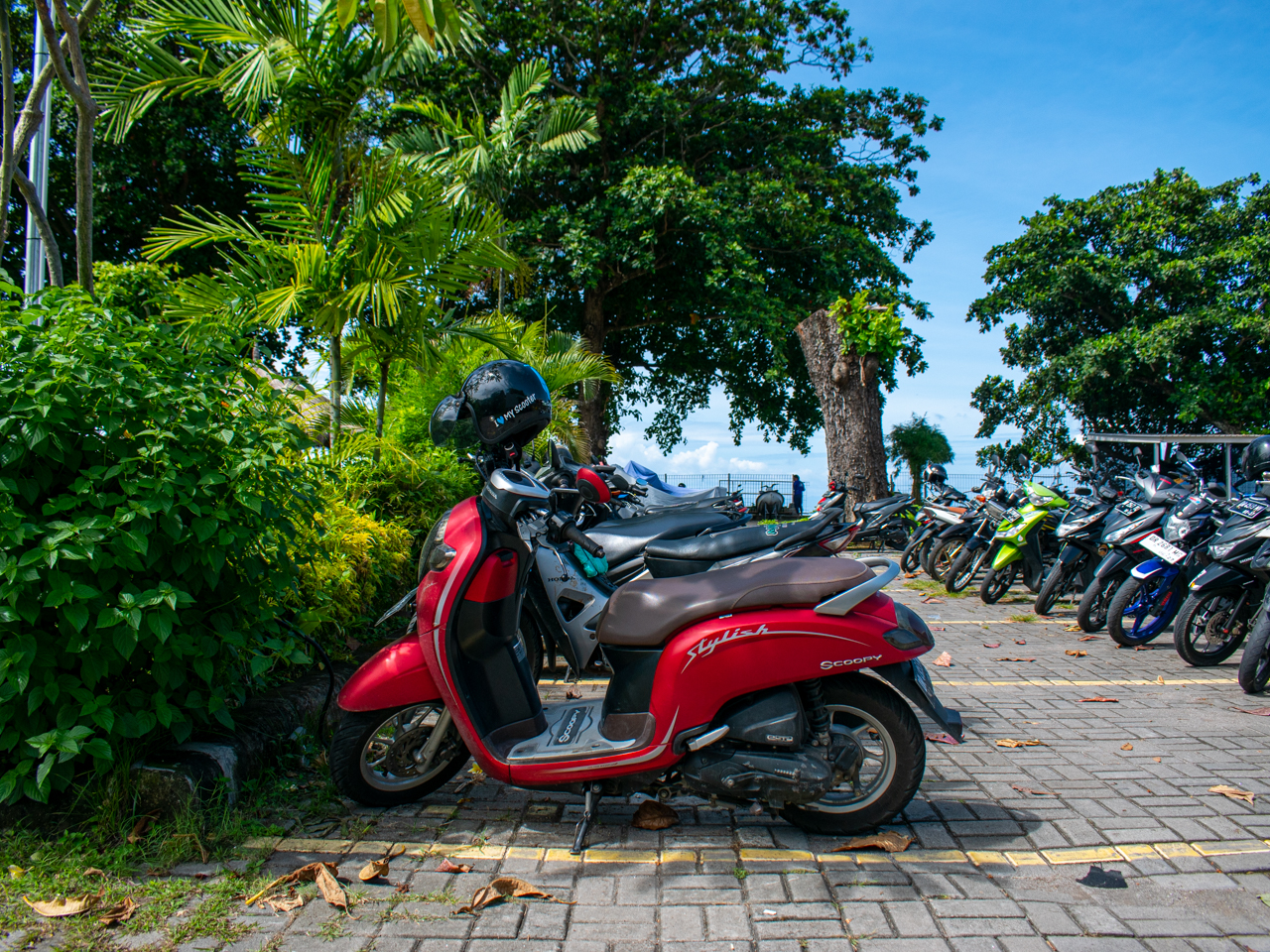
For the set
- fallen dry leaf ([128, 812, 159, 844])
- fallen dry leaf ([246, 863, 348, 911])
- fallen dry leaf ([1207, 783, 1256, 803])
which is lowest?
fallen dry leaf ([1207, 783, 1256, 803])

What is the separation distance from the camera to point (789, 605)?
2973mm

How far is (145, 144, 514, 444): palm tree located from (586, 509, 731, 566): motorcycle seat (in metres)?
2.50

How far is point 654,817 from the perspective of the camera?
3268mm

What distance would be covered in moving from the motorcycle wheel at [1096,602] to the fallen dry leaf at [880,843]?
4873mm

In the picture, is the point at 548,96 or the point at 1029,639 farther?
the point at 548,96

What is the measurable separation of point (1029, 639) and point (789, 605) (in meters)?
5.04

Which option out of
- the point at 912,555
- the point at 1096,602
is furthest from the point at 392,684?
the point at 912,555

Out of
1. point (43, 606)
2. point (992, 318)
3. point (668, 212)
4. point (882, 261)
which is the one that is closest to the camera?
point (43, 606)

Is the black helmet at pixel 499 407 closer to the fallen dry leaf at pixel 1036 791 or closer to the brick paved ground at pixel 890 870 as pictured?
the brick paved ground at pixel 890 870

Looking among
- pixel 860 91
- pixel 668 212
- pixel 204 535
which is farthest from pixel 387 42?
pixel 860 91

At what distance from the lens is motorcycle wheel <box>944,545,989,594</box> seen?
950cm

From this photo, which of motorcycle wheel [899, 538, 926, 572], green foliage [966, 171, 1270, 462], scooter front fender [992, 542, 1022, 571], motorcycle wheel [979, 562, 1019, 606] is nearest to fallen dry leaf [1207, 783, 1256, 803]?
scooter front fender [992, 542, 1022, 571]

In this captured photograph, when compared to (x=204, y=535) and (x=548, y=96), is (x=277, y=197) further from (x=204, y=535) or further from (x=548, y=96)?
(x=548, y=96)

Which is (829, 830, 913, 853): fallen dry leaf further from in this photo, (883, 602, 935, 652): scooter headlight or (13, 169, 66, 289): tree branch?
(13, 169, 66, 289): tree branch
